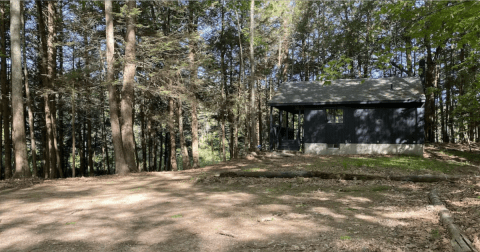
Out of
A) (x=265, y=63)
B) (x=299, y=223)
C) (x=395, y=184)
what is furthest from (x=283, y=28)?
(x=299, y=223)

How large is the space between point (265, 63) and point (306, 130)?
40.2 feet

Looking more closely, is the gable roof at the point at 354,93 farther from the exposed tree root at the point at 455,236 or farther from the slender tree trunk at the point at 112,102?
the exposed tree root at the point at 455,236

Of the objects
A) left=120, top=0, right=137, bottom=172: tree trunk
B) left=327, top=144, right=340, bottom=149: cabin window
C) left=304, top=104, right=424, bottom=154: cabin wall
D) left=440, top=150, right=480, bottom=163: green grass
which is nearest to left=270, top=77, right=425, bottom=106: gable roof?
left=304, top=104, right=424, bottom=154: cabin wall

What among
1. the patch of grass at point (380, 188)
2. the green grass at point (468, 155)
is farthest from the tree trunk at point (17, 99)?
the green grass at point (468, 155)

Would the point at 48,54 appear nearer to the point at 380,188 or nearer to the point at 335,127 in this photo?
the point at 335,127

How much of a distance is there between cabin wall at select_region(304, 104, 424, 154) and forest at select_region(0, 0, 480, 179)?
2579mm

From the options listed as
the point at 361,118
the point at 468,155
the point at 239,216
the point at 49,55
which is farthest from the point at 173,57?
the point at 468,155

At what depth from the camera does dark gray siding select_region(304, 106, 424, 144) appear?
59.5ft

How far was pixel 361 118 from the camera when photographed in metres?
19.0

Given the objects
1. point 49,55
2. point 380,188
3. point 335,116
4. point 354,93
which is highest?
point 49,55

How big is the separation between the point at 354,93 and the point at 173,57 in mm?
12319

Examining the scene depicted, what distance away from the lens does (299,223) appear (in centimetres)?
515

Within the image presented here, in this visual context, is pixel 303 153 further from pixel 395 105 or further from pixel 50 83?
pixel 50 83

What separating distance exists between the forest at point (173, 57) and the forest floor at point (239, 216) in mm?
3017
